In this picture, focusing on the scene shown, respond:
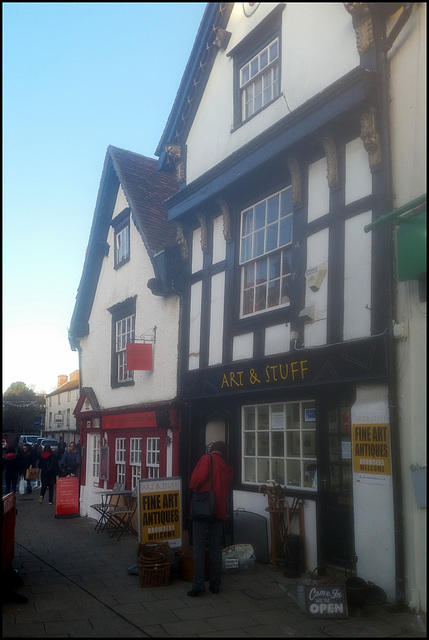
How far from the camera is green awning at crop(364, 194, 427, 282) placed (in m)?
6.50

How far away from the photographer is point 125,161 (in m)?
15.8

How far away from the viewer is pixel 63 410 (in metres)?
54.9

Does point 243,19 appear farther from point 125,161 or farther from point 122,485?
point 122,485

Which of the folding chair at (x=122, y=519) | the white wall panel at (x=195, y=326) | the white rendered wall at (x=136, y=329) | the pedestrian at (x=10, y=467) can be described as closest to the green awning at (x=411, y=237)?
the white wall panel at (x=195, y=326)

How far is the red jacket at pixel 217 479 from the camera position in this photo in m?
7.53

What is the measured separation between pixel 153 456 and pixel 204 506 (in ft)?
18.0

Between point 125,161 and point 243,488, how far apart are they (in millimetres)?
Answer: 9377

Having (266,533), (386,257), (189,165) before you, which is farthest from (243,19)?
(266,533)

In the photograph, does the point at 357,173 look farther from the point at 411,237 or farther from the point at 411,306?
the point at 411,306

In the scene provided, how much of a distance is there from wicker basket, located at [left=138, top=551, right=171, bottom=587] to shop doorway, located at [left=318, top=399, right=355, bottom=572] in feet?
6.41

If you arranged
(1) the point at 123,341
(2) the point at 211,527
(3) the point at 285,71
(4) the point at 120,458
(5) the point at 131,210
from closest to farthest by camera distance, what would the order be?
(2) the point at 211,527
(3) the point at 285,71
(5) the point at 131,210
(4) the point at 120,458
(1) the point at 123,341

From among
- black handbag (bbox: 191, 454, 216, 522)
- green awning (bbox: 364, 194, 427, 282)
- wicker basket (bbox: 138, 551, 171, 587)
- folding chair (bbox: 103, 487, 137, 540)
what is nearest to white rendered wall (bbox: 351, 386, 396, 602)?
green awning (bbox: 364, 194, 427, 282)

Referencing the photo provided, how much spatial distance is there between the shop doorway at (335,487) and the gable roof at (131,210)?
228 inches

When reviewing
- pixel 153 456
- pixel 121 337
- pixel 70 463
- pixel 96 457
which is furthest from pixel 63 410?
pixel 153 456
